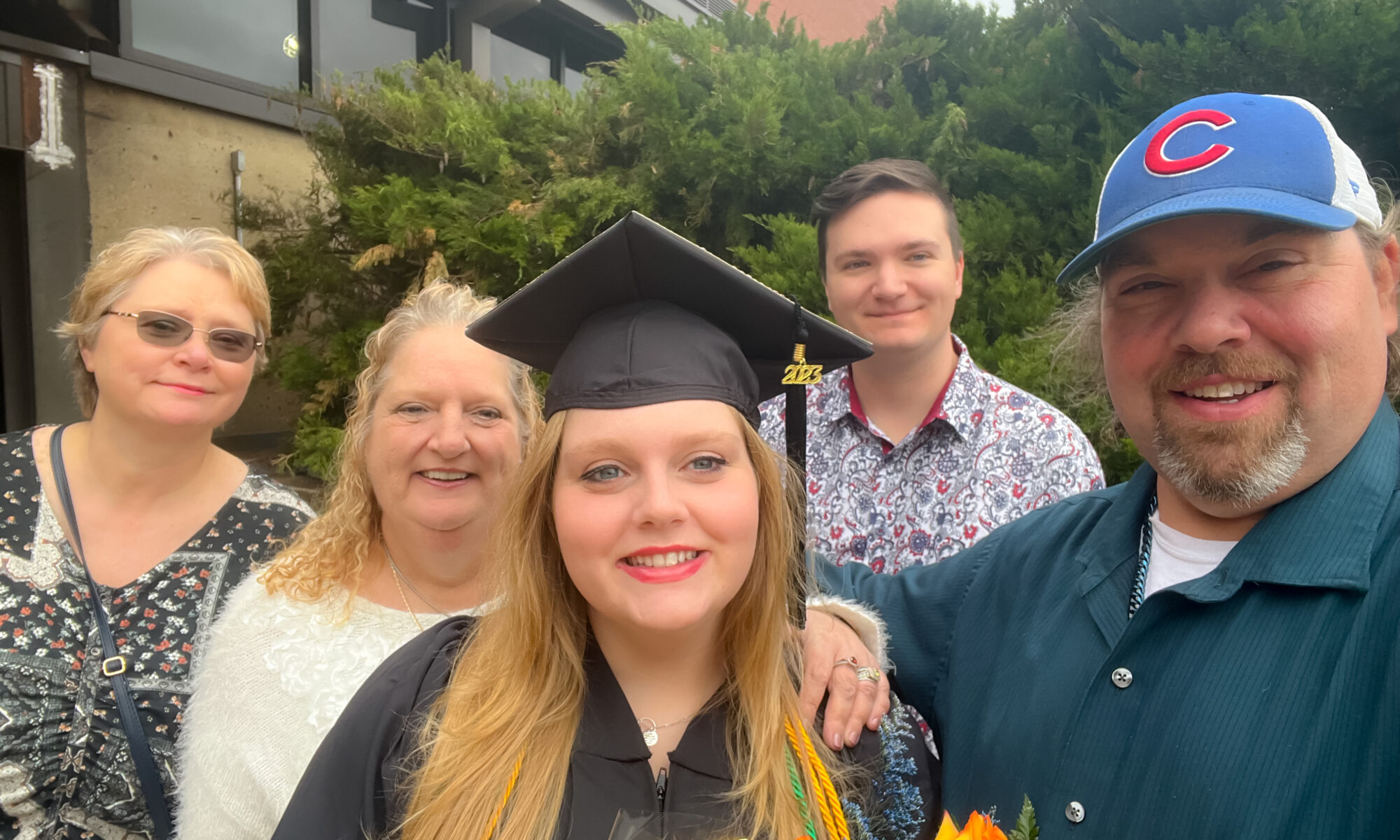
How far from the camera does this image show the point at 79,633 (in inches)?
90.4

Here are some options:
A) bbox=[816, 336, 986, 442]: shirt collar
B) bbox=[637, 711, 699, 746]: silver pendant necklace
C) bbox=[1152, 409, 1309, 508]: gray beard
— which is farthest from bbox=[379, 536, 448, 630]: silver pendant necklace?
bbox=[1152, 409, 1309, 508]: gray beard

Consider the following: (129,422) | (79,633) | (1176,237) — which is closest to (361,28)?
(129,422)

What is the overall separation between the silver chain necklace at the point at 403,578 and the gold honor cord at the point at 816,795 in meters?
0.87

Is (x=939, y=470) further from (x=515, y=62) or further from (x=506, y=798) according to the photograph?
(x=515, y=62)

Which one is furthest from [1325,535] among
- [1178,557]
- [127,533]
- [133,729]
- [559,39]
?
[559,39]

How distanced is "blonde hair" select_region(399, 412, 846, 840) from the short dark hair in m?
1.38

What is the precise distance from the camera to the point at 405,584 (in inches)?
89.7

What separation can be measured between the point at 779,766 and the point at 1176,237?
1154mm

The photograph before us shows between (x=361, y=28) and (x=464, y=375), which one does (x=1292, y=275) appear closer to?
(x=464, y=375)

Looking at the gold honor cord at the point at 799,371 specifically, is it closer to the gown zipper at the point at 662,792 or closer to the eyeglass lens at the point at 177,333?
the gown zipper at the point at 662,792

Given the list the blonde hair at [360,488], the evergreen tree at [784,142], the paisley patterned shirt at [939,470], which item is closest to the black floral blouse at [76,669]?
the blonde hair at [360,488]

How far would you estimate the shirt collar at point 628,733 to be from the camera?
1477mm

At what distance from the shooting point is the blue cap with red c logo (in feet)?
4.33

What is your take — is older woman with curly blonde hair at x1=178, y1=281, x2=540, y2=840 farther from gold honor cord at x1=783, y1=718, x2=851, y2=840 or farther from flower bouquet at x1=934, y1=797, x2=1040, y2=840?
flower bouquet at x1=934, y1=797, x2=1040, y2=840
